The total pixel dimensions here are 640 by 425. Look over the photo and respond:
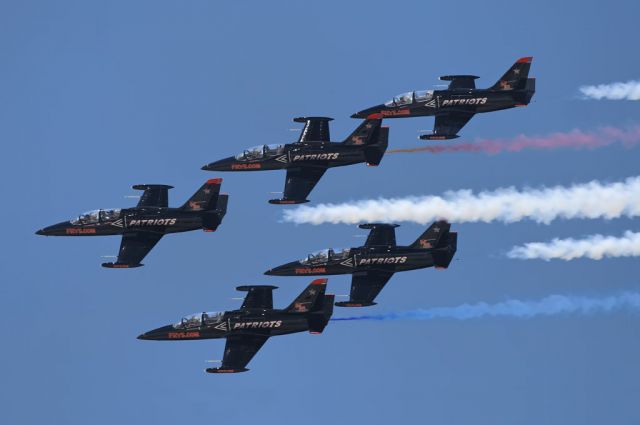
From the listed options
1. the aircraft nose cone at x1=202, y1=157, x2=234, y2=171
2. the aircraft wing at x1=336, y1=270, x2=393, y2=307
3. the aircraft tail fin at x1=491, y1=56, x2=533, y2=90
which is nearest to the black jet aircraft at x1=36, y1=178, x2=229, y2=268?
the aircraft nose cone at x1=202, y1=157, x2=234, y2=171

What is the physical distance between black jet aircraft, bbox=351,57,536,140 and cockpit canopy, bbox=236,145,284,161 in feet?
18.5

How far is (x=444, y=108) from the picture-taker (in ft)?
437

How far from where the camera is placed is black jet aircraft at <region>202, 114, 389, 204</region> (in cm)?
12988

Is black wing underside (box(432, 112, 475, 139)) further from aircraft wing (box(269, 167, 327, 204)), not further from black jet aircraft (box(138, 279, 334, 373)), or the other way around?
black jet aircraft (box(138, 279, 334, 373))

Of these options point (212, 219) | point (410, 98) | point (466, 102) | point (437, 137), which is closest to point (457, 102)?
point (466, 102)

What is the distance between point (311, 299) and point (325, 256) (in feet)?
17.4

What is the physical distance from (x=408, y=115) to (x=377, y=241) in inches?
368

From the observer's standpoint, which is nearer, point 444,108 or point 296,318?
point 296,318

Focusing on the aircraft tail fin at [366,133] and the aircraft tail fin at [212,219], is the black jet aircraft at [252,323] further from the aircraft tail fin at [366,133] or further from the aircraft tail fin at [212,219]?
the aircraft tail fin at [366,133]

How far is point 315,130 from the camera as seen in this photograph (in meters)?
132

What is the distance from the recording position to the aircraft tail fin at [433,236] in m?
128

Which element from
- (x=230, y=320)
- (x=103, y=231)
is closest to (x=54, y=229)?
(x=103, y=231)

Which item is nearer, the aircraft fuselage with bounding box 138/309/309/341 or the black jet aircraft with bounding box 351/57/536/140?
the aircraft fuselage with bounding box 138/309/309/341

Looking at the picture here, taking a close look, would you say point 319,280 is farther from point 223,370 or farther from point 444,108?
point 444,108
